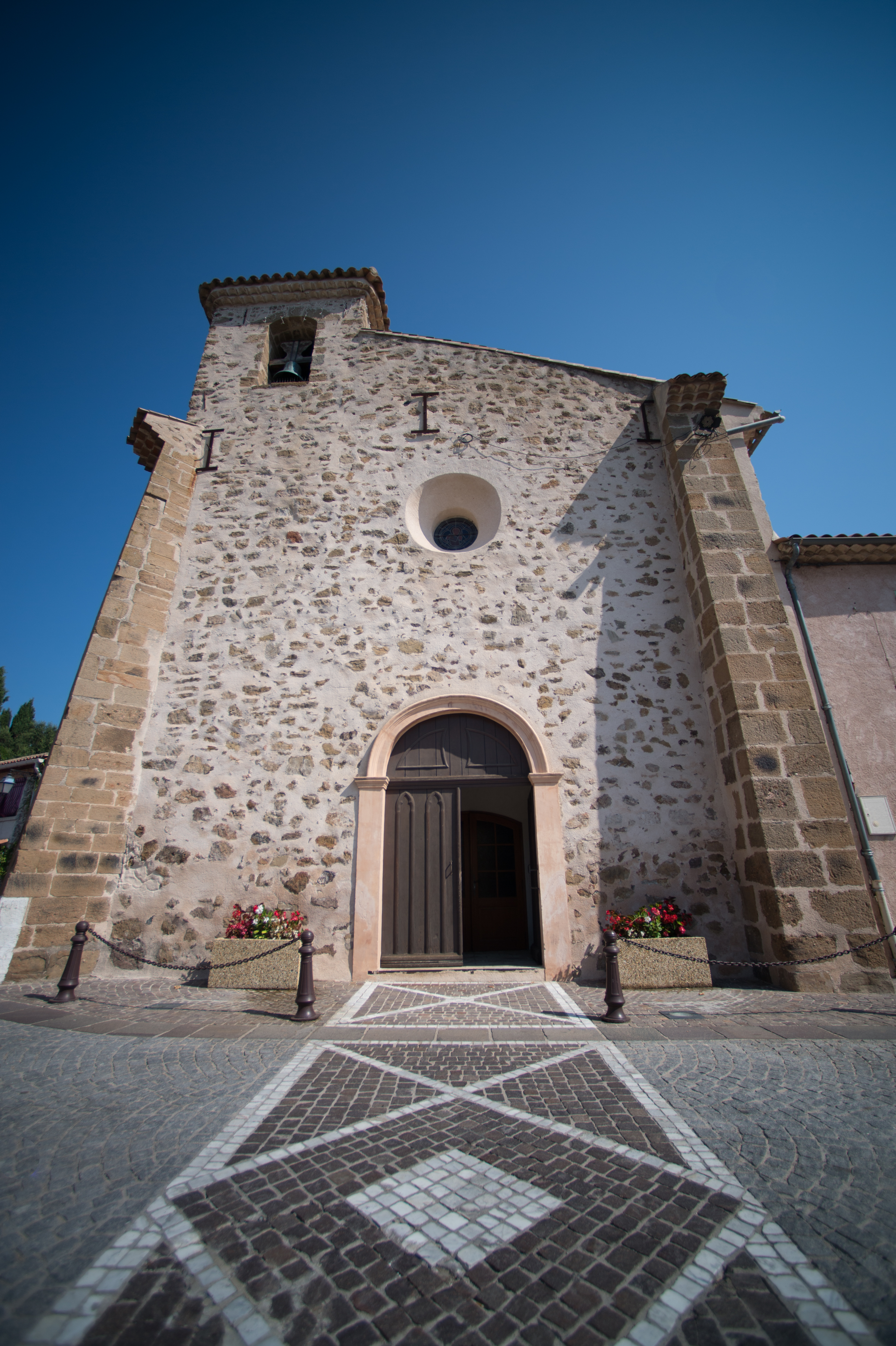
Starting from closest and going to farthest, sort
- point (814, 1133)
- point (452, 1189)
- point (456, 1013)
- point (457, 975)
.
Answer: point (452, 1189) < point (814, 1133) < point (456, 1013) < point (457, 975)

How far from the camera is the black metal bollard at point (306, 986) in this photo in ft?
14.6

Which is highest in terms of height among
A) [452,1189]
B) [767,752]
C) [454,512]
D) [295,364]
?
[295,364]

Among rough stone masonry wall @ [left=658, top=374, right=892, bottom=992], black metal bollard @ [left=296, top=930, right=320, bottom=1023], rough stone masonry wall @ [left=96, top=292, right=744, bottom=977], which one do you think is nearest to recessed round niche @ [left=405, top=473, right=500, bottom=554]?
rough stone masonry wall @ [left=96, top=292, right=744, bottom=977]

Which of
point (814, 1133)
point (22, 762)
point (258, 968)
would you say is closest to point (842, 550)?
point (814, 1133)

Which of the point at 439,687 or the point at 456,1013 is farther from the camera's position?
the point at 439,687

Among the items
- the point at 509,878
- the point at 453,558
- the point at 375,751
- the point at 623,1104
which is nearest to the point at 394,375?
the point at 453,558

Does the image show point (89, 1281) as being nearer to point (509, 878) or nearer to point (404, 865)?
point (404, 865)

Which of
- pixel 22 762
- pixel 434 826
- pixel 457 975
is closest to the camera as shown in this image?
pixel 457 975

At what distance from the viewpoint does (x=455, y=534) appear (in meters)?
8.38

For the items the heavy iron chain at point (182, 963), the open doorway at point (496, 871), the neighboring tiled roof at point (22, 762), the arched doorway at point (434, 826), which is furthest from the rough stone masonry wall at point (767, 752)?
the neighboring tiled roof at point (22, 762)

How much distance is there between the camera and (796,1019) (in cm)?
435

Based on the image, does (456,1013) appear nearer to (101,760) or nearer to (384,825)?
(384,825)

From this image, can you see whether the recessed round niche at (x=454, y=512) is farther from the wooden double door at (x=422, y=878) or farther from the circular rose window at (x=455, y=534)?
the wooden double door at (x=422, y=878)

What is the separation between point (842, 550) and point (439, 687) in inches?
222
